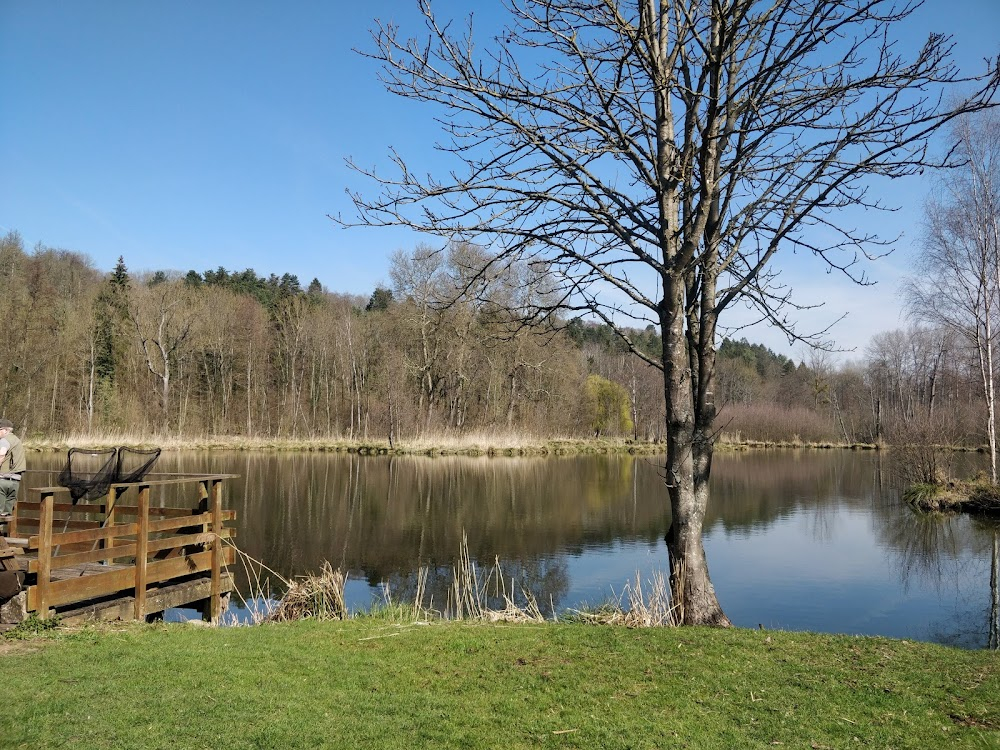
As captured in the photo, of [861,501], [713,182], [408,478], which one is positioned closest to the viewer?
[713,182]

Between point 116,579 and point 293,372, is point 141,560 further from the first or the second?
point 293,372

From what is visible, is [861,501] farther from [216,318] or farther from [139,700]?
[216,318]

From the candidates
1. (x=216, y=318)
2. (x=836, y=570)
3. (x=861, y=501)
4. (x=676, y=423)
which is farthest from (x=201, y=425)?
(x=676, y=423)

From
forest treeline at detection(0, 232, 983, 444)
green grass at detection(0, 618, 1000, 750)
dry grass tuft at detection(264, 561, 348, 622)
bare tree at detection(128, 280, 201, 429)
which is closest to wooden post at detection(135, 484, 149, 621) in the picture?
dry grass tuft at detection(264, 561, 348, 622)

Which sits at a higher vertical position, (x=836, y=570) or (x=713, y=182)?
(x=713, y=182)

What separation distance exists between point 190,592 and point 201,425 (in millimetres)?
38120

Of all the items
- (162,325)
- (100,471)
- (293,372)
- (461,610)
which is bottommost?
(461,610)

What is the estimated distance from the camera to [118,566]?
8.67 meters

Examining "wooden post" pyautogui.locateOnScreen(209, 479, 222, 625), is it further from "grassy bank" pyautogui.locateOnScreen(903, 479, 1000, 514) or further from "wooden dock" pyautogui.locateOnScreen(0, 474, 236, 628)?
"grassy bank" pyautogui.locateOnScreen(903, 479, 1000, 514)

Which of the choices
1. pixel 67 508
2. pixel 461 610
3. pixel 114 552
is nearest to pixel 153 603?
pixel 114 552

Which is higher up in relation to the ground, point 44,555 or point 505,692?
point 44,555

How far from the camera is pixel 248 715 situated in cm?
444

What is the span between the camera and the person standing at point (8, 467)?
26.7ft

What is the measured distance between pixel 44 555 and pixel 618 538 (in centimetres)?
1201
